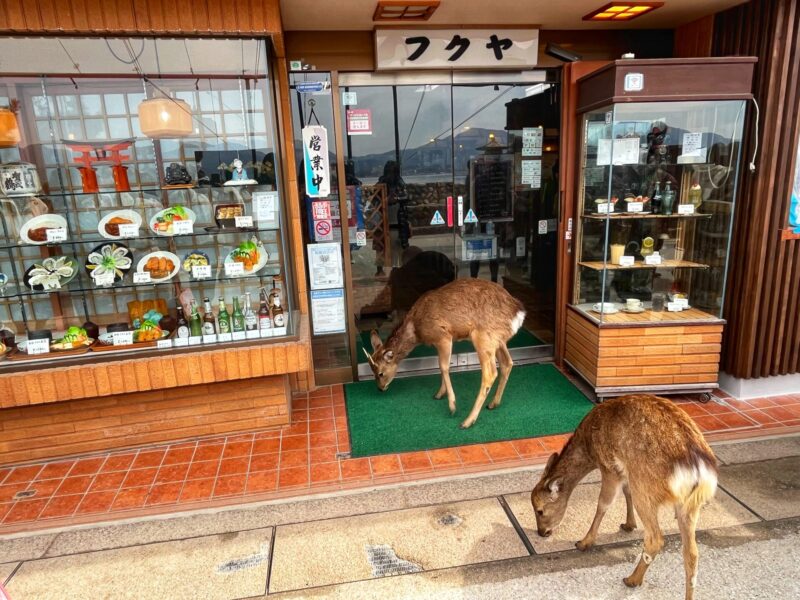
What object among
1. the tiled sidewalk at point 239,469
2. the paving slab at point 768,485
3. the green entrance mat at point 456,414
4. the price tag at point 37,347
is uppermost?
the price tag at point 37,347

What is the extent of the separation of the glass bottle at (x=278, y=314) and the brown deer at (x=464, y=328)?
1124 millimetres

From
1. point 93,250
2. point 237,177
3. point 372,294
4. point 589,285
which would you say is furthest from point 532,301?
point 93,250

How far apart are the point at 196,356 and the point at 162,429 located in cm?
92

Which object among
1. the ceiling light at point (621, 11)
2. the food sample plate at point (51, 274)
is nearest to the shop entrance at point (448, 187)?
the ceiling light at point (621, 11)

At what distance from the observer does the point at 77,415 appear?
4.73m

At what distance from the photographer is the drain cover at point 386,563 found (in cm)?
328

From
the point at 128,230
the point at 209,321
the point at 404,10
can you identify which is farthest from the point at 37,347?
the point at 404,10

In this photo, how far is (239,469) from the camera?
447 cm

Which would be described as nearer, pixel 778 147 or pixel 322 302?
pixel 778 147

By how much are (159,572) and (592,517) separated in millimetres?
3063

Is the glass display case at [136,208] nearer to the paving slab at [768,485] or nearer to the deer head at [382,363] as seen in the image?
the deer head at [382,363]

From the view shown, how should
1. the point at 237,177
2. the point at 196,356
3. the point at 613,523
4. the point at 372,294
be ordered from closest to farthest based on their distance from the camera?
the point at 613,523
the point at 196,356
the point at 237,177
the point at 372,294

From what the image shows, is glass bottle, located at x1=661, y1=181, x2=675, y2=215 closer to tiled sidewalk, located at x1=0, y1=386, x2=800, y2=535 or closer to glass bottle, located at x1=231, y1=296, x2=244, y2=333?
tiled sidewalk, located at x1=0, y1=386, x2=800, y2=535

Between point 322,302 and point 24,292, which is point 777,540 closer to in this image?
point 322,302
